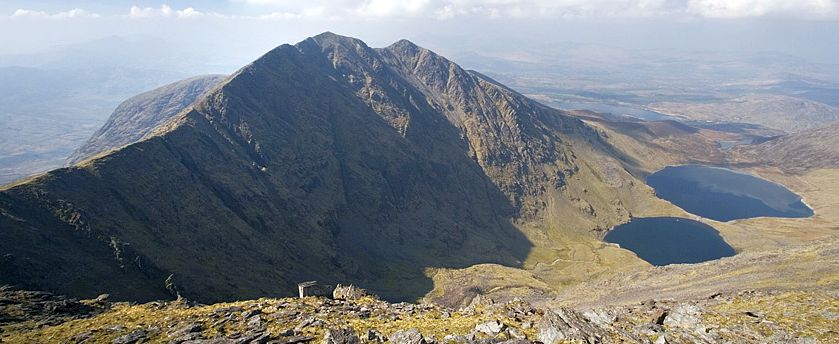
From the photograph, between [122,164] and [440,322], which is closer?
[440,322]

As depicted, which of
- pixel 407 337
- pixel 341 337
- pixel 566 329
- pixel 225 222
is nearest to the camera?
pixel 407 337

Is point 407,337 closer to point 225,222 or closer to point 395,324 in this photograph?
point 395,324

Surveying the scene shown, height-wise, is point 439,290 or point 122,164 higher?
point 122,164

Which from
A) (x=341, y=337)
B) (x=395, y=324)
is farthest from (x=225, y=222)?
(x=341, y=337)

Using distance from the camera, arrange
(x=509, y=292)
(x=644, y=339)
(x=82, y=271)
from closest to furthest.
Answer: (x=644, y=339), (x=82, y=271), (x=509, y=292)

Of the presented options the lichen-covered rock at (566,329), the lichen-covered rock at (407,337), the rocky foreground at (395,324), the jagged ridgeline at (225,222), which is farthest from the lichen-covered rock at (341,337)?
the jagged ridgeline at (225,222)

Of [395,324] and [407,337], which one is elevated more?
[407,337]

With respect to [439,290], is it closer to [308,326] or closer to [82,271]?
[82,271]

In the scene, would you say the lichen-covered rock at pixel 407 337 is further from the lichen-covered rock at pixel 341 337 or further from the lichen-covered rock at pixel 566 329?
the lichen-covered rock at pixel 566 329

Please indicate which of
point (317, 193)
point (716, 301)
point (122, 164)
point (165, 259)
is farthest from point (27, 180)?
point (716, 301)
